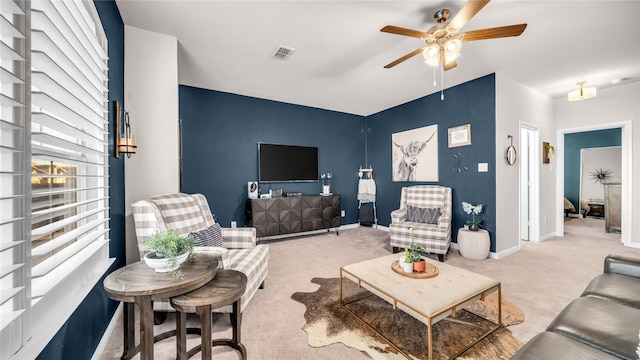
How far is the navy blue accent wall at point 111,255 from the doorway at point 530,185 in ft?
18.1

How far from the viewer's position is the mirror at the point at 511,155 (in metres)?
3.54

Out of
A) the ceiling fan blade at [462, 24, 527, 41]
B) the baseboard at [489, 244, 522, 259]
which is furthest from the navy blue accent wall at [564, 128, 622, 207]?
the ceiling fan blade at [462, 24, 527, 41]

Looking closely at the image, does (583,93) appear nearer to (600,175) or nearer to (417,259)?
(417,259)

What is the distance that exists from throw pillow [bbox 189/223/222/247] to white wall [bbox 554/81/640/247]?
5937mm

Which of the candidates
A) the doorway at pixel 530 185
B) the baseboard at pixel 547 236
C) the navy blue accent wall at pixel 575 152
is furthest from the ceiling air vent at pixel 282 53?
the navy blue accent wall at pixel 575 152

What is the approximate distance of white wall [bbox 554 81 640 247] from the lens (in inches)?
149

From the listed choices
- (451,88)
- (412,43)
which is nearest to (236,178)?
(412,43)

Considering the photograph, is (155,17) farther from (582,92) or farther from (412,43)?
(582,92)

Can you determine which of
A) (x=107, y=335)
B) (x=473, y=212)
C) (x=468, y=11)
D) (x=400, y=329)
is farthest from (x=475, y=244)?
(x=107, y=335)

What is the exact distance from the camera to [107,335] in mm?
1749

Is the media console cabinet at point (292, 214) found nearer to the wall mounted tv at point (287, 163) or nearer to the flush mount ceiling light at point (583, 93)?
the wall mounted tv at point (287, 163)

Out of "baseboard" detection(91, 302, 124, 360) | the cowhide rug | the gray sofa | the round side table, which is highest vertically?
the gray sofa

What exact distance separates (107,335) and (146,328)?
0.87 metres

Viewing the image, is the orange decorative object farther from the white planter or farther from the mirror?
the mirror
